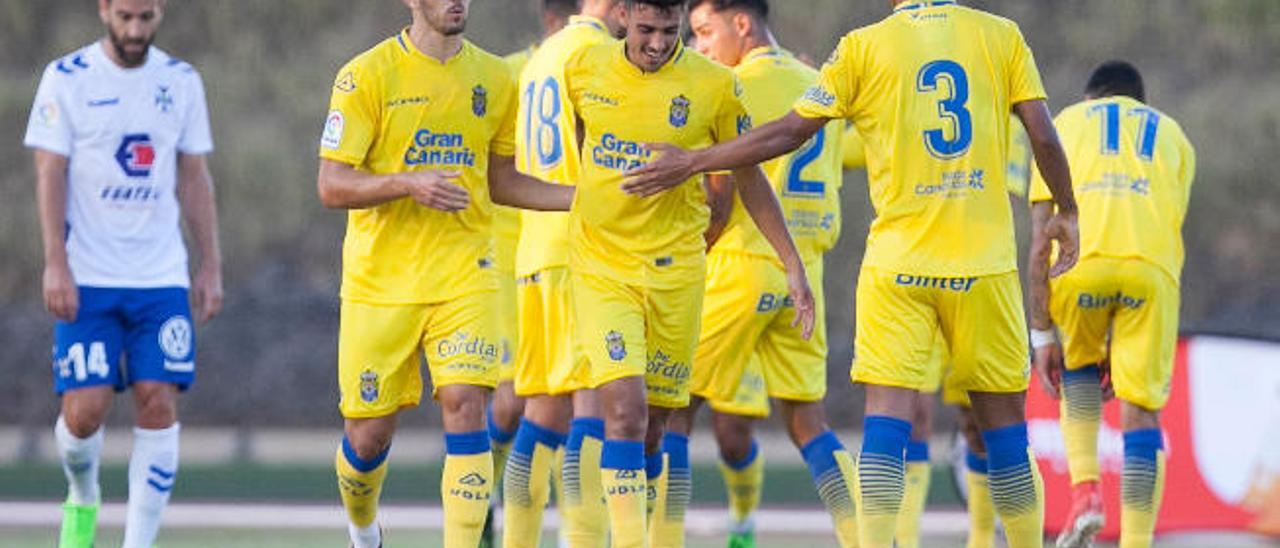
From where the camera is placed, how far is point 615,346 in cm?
945

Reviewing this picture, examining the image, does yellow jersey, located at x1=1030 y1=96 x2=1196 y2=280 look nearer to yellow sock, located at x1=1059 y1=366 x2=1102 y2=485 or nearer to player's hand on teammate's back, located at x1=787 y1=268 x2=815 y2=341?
yellow sock, located at x1=1059 y1=366 x2=1102 y2=485

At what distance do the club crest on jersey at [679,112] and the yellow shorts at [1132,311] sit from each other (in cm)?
267

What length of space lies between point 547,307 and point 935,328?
201 centimetres

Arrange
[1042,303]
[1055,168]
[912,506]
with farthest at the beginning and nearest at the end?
[912,506] → [1042,303] → [1055,168]

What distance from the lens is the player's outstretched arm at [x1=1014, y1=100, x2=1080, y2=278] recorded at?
912 cm

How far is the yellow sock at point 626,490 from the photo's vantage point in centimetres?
928

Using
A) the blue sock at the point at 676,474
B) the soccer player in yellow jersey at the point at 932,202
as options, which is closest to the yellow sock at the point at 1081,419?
the blue sock at the point at 676,474

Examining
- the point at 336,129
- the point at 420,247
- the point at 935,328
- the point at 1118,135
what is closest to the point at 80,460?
the point at 420,247

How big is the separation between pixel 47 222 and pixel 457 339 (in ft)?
6.81

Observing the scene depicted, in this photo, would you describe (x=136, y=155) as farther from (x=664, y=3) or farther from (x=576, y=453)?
(x=664, y=3)

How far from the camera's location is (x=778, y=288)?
10.9 m

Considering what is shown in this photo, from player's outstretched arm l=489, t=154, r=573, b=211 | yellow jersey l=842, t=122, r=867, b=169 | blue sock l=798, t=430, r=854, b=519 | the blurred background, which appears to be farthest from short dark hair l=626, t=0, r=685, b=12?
the blurred background

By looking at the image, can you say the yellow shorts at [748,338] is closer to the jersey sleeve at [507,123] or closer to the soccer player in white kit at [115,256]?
the jersey sleeve at [507,123]

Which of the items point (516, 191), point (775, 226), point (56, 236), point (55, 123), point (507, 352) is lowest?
point (507, 352)
